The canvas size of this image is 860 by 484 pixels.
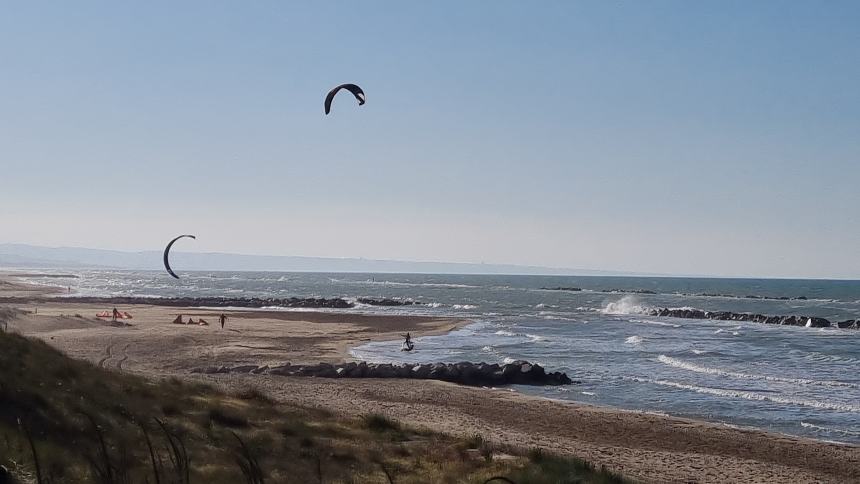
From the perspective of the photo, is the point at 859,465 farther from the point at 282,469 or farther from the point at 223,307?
the point at 223,307

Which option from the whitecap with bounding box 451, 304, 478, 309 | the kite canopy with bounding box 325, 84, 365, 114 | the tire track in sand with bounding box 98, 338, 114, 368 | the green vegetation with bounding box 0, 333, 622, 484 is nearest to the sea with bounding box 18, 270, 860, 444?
the tire track in sand with bounding box 98, 338, 114, 368

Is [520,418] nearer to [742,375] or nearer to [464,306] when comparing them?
[742,375]

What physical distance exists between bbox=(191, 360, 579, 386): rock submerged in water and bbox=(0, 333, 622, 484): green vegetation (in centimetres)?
1062

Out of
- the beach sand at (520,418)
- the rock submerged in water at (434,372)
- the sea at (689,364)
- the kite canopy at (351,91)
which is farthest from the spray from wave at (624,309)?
the kite canopy at (351,91)

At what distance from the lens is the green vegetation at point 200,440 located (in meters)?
8.88

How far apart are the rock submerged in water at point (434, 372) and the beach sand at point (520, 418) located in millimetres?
1035

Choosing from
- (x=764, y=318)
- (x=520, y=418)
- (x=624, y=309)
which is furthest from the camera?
(x=624, y=309)

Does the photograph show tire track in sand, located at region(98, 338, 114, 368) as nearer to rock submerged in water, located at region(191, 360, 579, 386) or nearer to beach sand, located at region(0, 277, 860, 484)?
beach sand, located at region(0, 277, 860, 484)

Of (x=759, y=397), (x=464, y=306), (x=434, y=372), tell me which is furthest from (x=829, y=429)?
(x=464, y=306)

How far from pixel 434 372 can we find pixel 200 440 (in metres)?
15.7

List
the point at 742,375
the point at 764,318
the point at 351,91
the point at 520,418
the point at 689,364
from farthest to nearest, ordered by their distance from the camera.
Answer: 1. the point at 764,318
2. the point at 689,364
3. the point at 742,375
4. the point at 520,418
5. the point at 351,91

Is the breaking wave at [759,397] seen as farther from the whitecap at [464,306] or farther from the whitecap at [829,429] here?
the whitecap at [464,306]

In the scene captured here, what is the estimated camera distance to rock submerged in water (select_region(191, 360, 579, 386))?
25516 millimetres

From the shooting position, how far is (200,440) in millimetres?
10992
